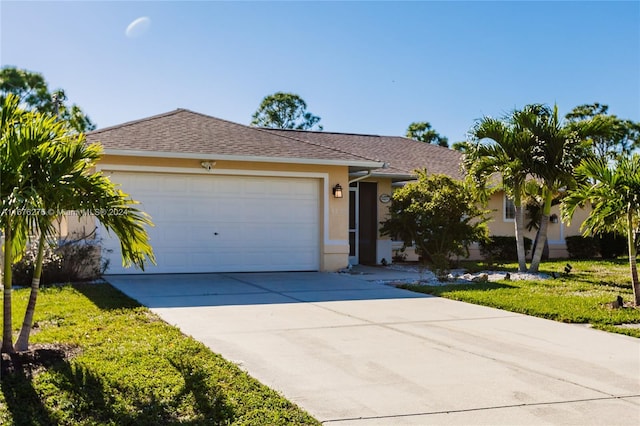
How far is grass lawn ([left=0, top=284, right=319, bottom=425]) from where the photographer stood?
430 cm

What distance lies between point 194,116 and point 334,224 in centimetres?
508

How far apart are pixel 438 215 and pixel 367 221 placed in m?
3.69

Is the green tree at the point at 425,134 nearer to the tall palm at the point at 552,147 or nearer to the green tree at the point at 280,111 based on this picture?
the green tree at the point at 280,111

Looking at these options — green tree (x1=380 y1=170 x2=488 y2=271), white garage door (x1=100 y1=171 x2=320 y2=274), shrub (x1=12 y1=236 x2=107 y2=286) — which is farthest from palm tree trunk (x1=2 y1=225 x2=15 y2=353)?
green tree (x1=380 y1=170 x2=488 y2=271)

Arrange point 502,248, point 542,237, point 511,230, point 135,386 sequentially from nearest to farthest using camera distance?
point 135,386 → point 542,237 → point 502,248 → point 511,230

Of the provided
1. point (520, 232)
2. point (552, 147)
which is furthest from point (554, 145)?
point (520, 232)

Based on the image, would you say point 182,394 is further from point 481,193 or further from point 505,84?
point 505,84

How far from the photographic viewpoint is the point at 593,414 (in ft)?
14.9

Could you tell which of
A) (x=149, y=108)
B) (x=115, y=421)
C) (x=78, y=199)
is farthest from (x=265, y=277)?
(x=149, y=108)

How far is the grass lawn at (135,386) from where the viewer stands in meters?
4.30

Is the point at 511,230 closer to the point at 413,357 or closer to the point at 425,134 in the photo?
the point at 413,357

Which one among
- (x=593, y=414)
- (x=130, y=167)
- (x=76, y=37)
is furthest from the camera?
(x=130, y=167)

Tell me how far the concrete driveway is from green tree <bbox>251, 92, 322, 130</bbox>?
117 ft

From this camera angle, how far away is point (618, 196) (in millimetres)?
9453
